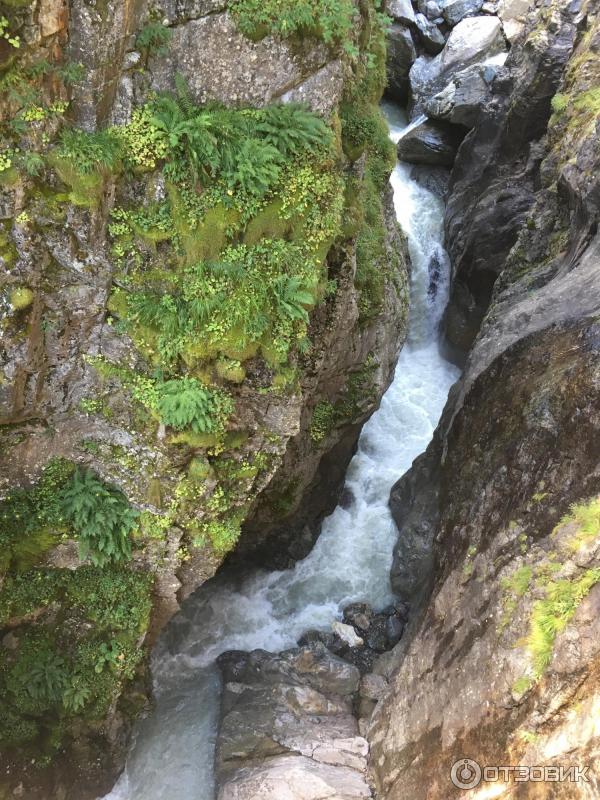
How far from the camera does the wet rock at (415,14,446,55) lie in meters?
26.5

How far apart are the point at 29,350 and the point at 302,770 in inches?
381

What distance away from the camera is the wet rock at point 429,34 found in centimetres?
2650

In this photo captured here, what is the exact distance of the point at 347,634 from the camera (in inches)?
571

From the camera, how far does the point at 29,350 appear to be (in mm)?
9039

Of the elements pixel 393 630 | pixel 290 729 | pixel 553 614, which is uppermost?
pixel 553 614

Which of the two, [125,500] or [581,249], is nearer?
[125,500]

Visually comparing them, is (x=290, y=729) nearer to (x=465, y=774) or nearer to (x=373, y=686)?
(x=373, y=686)

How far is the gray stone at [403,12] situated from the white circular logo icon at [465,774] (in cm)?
2931

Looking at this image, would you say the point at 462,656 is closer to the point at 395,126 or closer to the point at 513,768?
the point at 513,768

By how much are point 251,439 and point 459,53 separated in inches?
918

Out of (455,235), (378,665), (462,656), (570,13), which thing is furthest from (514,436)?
(570,13)

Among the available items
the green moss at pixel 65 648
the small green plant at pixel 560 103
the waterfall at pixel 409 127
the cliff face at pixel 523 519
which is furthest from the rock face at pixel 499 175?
the green moss at pixel 65 648

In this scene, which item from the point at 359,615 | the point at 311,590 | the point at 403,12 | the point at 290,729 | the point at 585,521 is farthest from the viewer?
the point at 403,12

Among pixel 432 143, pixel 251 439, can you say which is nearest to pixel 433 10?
pixel 432 143
